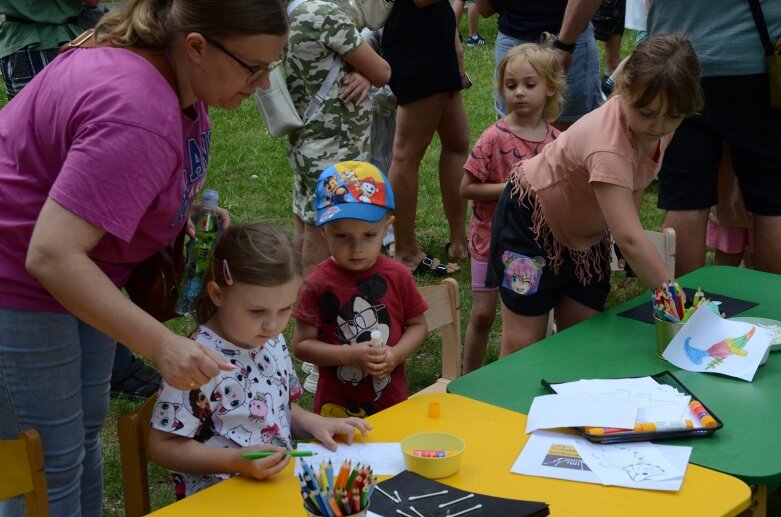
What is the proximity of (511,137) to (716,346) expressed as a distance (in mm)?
1595

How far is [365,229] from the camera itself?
2748 mm

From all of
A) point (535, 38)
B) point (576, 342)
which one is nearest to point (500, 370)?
point (576, 342)

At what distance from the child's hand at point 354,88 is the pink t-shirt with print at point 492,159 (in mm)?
523

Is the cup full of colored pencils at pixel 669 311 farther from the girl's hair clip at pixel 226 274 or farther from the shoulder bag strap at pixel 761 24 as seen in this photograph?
the shoulder bag strap at pixel 761 24

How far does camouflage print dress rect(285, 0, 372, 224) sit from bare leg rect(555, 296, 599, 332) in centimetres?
111

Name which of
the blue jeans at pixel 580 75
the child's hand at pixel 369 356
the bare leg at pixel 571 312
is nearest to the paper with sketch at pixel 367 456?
the child's hand at pixel 369 356

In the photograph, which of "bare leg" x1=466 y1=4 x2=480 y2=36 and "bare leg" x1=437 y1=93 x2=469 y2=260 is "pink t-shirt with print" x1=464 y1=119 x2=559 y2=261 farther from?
"bare leg" x1=466 y1=4 x2=480 y2=36

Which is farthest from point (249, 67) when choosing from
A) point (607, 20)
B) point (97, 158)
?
point (607, 20)

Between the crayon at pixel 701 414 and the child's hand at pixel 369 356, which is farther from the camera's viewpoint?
the child's hand at pixel 369 356

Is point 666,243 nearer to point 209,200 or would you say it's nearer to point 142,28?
point 209,200

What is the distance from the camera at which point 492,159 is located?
3.99 m

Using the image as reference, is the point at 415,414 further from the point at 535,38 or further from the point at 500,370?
the point at 535,38

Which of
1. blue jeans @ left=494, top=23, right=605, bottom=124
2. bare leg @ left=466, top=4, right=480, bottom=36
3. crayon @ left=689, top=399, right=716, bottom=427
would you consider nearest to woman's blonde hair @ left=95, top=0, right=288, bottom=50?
crayon @ left=689, top=399, right=716, bottom=427

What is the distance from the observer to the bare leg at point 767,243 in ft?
12.3
